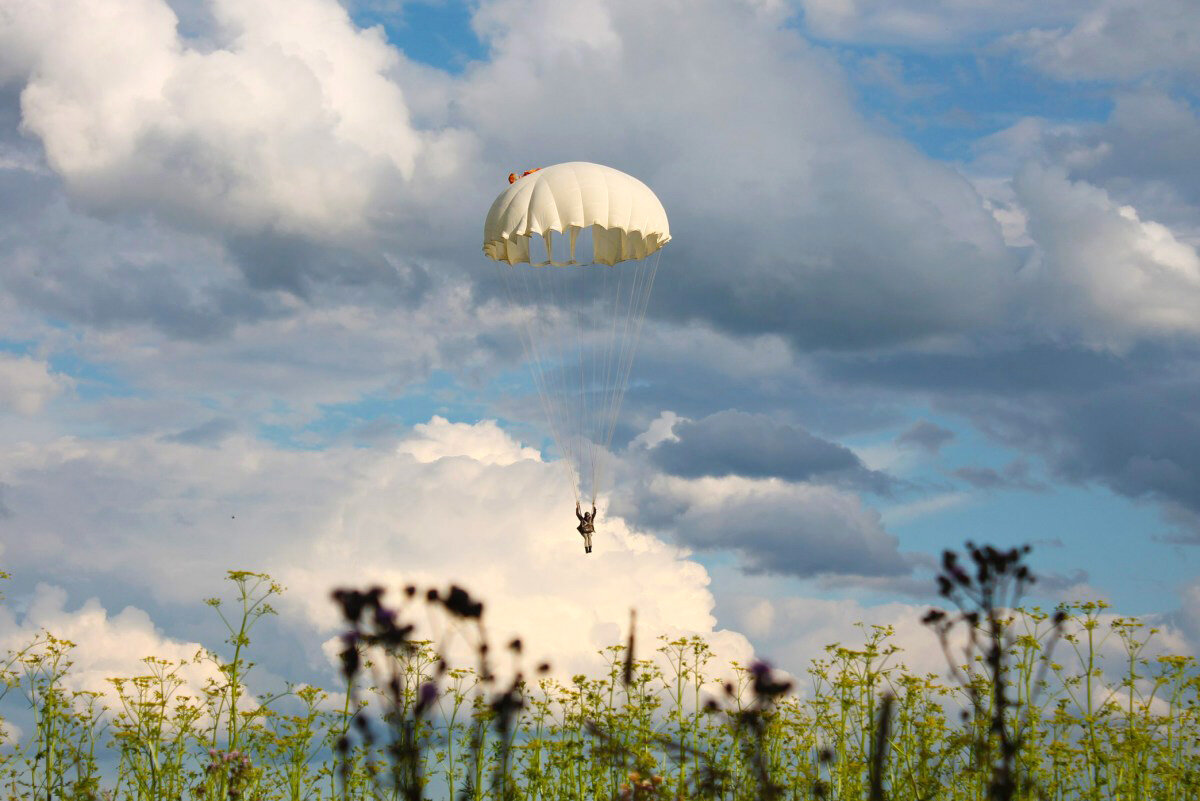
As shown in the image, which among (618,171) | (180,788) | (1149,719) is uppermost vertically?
(618,171)

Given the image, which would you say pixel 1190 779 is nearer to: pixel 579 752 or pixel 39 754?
pixel 579 752

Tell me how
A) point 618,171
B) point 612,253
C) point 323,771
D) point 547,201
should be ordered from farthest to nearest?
point 612,253, point 618,171, point 547,201, point 323,771

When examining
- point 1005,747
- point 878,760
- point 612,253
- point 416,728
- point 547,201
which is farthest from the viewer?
point 612,253

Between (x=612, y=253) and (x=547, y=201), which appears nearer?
(x=547, y=201)

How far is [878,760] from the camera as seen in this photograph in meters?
3.19

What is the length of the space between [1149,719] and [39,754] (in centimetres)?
1527

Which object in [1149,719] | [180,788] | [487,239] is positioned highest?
[487,239]

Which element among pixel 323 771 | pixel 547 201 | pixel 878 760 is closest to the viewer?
pixel 878 760

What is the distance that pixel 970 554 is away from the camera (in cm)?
561

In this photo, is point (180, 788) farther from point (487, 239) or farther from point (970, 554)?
point (487, 239)

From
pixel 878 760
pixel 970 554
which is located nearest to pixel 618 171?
pixel 970 554

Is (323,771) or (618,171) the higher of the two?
(618,171)

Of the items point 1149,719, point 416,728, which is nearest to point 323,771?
point 1149,719

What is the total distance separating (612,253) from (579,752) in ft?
64.2
